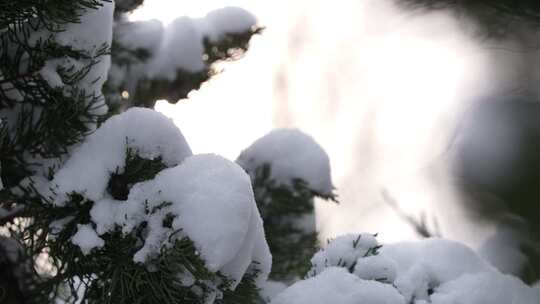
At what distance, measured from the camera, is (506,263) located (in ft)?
4.42

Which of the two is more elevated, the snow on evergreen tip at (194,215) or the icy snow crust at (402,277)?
the snow on evergreen tip at (194,215)

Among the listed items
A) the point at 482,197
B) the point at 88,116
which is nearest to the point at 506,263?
the point at 482,197

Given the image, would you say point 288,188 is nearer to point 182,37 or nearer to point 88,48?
point 182,37

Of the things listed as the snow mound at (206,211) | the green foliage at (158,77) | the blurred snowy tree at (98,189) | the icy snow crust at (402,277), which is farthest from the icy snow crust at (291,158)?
the snow mound at (206,211)

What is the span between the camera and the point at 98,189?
1115 millimetres

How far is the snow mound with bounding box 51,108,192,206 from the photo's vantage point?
112 cm

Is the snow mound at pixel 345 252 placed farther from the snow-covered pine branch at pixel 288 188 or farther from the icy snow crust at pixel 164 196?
the snow-covered pine branch at pixel 288 188

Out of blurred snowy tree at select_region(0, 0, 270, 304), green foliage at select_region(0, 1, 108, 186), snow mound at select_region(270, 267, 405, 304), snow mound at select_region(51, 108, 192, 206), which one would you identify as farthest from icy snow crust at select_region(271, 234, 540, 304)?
green foliage at select_region(0, 1, 108, 186)

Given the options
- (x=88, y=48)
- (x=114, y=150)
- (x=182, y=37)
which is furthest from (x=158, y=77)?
(x=114, y=150)

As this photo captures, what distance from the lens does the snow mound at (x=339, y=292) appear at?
46.3 inches

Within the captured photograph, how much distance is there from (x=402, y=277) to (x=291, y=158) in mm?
847

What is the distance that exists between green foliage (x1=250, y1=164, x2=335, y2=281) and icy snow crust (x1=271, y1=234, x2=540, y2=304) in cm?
65

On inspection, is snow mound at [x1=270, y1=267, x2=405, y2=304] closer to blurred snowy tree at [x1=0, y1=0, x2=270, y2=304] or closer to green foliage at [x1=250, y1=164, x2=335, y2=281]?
blurred snowy tree at [x1=0, y1=0, x2=270, y2=304]

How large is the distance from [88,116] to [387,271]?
0.74m
